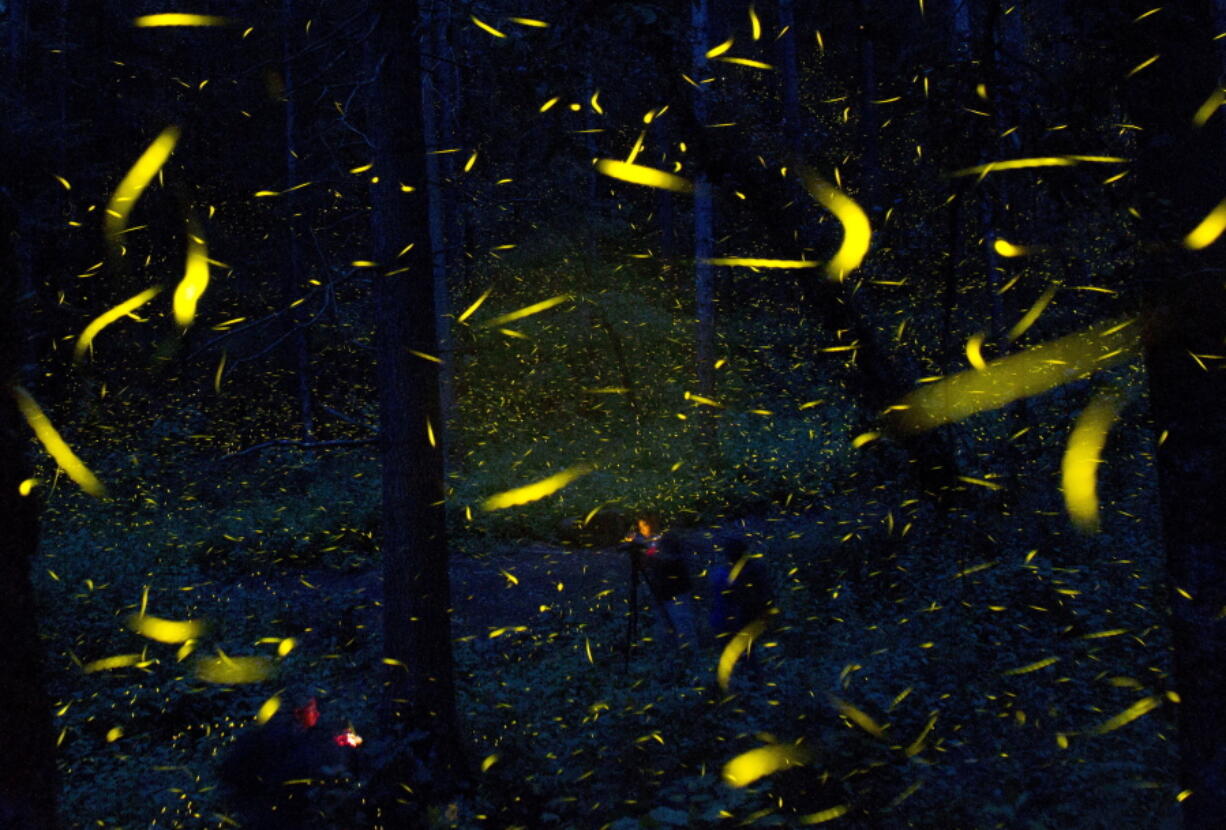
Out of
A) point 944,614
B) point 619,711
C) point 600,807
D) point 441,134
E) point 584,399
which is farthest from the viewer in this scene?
point 584,399

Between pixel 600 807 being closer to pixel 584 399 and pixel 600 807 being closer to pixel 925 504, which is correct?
pixel 925 504

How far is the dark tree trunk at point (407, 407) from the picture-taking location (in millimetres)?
6832

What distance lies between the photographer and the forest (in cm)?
472

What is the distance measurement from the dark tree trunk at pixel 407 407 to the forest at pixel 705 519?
3 centimetres

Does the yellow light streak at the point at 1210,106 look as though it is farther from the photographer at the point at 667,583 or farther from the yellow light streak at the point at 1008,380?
the photographer at the point at 667,583

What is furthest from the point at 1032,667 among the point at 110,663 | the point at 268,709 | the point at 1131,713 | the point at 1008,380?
the point at 110,663

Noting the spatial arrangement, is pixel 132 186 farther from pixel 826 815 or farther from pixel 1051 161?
pixel 826 815

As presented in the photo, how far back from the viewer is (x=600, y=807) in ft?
21.7

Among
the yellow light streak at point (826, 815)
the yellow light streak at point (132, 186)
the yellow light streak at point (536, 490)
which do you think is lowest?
the yellow light streak at point (536, 490)

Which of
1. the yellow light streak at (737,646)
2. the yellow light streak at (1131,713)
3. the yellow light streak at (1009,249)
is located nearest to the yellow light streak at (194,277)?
the yellow light streak at (737,646)

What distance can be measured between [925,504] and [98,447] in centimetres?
2013

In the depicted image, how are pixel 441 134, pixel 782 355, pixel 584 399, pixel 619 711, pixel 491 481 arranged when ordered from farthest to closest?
1. pixel 782 355
2. pixel 584 399
3. pixel 441 134
4. pixel 491 481
5. pixel 619 711

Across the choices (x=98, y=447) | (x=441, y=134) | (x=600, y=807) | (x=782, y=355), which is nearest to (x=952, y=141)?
(x=600, y=807)

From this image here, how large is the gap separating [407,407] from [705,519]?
30.5 ft
